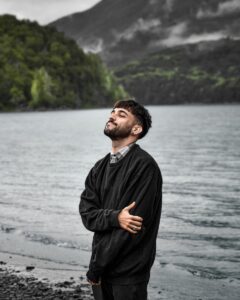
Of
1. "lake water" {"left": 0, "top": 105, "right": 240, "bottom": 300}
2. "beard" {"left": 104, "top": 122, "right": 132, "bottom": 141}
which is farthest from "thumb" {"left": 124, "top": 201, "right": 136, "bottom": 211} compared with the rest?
"lake water" {"left": 0, "top": 105, "right": 240, "bottom": 300}

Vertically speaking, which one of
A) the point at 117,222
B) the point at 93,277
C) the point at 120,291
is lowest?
the point at 120,291

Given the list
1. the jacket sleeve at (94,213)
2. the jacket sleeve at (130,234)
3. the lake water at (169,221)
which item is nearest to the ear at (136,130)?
Result: the jacket sleeve at (130,234)

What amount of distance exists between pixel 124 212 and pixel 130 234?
0.27 meters

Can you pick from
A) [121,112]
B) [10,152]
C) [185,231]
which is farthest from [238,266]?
[10,152]

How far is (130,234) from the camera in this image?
5500 mm

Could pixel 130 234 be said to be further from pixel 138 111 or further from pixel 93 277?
pixel 138 111

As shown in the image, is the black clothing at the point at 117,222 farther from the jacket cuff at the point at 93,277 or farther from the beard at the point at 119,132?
the beard at the point at 119,132

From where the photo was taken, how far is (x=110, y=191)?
5.77 m

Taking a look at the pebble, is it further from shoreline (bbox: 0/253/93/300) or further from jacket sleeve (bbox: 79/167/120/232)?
jacket sleeve (bbox: 79/167/120/232)

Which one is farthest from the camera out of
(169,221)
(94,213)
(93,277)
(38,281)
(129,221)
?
(169,221)

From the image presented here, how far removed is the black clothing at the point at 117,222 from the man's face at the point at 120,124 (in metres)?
0.23

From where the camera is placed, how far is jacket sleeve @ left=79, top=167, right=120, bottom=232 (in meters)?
5.52

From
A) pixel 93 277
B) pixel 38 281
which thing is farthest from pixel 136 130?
pixel 38 281

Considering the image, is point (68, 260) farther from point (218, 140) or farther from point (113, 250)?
point (218, 140)
